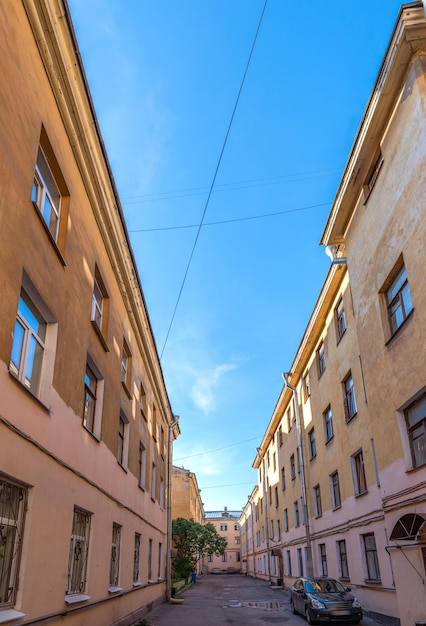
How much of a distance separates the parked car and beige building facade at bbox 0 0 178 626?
4.83m

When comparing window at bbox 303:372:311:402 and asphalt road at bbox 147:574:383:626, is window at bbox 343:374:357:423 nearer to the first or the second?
window at bbox 303:372:311:402

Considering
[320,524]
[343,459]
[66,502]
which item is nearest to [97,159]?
[66,502]

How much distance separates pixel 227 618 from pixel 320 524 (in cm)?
607

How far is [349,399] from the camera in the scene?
1670cm

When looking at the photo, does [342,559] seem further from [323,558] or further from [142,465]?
[142,465]

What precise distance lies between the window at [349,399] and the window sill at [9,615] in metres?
12.0

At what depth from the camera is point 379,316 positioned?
1068 centimetres

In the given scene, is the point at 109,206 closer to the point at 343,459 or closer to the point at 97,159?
the point at 97,159

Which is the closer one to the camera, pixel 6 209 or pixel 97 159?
pixel 6 209

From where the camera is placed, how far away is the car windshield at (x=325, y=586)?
46.7ft

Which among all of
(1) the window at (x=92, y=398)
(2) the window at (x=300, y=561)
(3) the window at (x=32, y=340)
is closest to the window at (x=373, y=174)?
(1) the window at (x=92, y=398)

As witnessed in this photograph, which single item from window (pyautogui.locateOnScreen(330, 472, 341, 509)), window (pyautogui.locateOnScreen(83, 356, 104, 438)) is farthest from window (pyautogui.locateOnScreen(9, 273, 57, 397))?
window (pyautogui.locateOnScreen(330, 472, 341, 509))

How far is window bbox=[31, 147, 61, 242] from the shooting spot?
25.3ft

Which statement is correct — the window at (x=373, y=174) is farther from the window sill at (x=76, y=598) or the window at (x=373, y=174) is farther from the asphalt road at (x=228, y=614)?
the asphalt road at (x=228, y=614)
